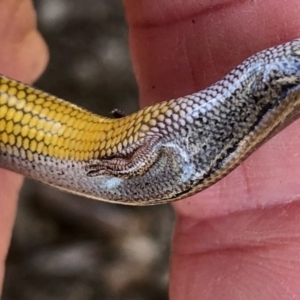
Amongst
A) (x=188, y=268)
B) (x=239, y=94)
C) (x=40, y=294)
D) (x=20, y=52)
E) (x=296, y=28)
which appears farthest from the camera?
(x=40, y=294)

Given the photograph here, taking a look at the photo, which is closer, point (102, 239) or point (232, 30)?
point (232, 30)

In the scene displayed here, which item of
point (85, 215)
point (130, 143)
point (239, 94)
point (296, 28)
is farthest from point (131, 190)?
point (85, 215)

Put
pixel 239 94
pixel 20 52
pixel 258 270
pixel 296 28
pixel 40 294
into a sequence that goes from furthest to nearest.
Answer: pixel 40 294, pixel 20 52, pixel 258 270, pixel 296 28, pixel 239 94

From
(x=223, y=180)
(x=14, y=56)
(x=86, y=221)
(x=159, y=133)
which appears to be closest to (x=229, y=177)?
(x=223, y=180)

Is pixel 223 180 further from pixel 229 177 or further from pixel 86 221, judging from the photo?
pixel 86 221

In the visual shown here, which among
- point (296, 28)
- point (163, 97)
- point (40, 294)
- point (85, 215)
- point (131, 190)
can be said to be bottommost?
point (40, 294)

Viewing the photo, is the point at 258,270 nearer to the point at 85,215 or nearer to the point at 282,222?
the point at 282,222

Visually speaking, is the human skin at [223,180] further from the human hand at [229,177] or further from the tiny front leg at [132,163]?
the tiny front leg at [132,163]
